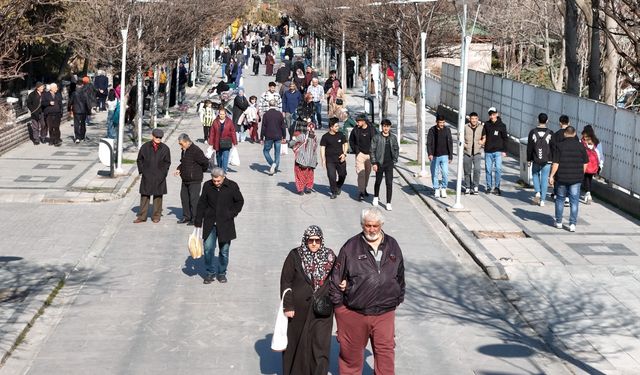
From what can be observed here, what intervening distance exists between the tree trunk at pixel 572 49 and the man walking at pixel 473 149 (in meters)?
7.57

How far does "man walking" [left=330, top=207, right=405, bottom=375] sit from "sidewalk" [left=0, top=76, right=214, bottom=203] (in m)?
12.4

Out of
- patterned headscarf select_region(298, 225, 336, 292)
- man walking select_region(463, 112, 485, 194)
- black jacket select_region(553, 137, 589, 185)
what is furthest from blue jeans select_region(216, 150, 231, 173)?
patterned headscarf select_region(298, 225, 336, 292)

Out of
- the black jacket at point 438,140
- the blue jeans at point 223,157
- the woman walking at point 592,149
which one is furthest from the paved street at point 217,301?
the woman walking at point 592,149

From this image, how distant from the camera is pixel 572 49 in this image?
95.2ft

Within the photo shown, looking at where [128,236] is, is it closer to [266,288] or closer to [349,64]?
[266,288]

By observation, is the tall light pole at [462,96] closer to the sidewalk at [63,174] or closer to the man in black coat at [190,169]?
the man in black coat at [190,169]

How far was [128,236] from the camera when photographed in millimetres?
18438

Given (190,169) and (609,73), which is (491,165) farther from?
(609,73)

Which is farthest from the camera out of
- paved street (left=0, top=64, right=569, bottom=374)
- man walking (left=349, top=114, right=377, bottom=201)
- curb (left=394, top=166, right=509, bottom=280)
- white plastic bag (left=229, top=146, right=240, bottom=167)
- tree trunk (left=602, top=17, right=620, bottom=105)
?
tree trunk (left=602, top=17, right=620, bottom=105)

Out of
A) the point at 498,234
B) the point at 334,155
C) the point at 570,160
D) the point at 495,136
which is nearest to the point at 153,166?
the point at 334,155

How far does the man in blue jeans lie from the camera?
60.6ft

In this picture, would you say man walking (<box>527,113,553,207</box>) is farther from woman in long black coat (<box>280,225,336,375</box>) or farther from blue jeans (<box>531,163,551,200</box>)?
woman in long black coat (<box>280,225,336,375</box>)

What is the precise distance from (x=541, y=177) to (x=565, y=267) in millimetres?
5399

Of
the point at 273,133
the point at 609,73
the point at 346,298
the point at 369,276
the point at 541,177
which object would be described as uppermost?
the point at 609,73
